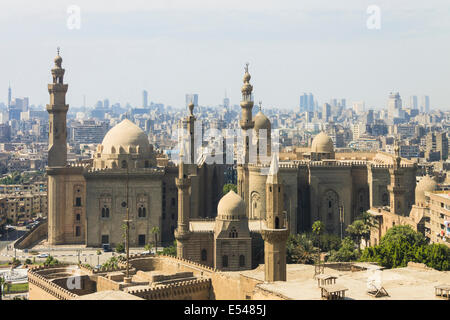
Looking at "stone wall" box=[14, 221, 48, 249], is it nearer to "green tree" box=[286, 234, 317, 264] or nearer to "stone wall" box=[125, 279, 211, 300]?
"green tree" box=[286, 234, 317, 264]

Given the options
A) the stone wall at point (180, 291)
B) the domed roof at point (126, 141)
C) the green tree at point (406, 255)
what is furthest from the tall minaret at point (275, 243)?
the domed roof at point (126, 141)

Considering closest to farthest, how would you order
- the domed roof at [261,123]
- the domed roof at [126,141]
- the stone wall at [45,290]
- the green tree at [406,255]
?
the stone wall at [45,290] < the green tree at [406,255] < the domed roof at [261,123] < the domed roof at [126,141]

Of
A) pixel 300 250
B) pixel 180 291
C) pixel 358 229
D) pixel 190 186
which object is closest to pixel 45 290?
pixel 180 291

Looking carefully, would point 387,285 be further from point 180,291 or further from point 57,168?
point 57,168

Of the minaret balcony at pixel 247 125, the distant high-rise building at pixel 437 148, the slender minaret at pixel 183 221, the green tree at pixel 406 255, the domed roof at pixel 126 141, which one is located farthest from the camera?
the distant high-rise building at pixel 437 148

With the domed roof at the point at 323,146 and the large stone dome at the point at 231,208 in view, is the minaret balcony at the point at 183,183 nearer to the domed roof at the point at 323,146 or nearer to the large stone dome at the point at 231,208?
the large stone dome at the point at 231,208

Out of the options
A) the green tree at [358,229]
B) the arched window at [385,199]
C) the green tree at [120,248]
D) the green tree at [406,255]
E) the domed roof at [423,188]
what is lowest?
the green tree at [120,248]

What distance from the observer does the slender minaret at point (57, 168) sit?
5212 centimetres

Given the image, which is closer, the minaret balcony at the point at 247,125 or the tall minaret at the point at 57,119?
the minaret balcony at the point at 247,125

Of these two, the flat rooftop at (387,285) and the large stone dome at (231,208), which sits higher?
the large stone dome at (231,208)

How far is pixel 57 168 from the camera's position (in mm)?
52156

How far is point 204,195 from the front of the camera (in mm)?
53344

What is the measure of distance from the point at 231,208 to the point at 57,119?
18610mm

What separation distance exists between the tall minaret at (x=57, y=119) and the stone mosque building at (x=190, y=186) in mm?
70
